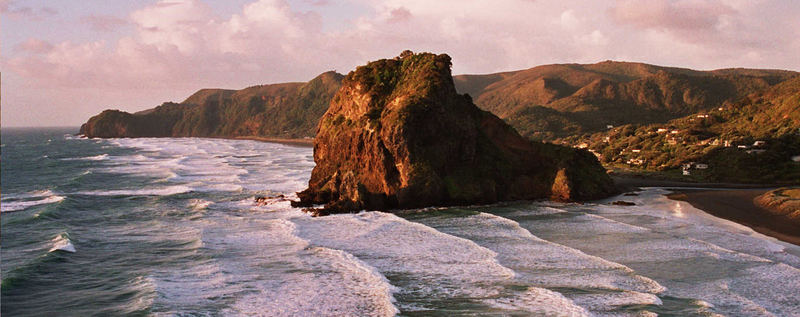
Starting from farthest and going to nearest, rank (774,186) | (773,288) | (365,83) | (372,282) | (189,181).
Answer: (189,181), (774,186), (365,83), (372,282), (773,288)

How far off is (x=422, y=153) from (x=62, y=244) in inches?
1054

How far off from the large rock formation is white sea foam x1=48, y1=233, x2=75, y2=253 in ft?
59.2

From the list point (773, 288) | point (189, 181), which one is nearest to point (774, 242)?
point (773, 288)

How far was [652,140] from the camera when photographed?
93.6 metres

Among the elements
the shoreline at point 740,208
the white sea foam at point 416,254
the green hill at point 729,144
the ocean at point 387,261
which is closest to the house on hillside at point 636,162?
the green hill at point 729,144

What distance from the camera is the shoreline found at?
37625 mm

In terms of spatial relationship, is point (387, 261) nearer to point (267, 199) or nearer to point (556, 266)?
point (556, 266)

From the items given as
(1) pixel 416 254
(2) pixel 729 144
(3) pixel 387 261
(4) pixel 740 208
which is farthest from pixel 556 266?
(2) pixel 729 144

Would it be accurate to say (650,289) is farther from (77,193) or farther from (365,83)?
(77,193)

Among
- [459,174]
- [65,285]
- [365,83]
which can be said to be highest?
[365,83]

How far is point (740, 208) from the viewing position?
151 ft

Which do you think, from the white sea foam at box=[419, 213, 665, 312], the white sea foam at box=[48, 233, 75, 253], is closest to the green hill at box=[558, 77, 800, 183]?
the white sea foam at box=[419, 213, 665, 312]

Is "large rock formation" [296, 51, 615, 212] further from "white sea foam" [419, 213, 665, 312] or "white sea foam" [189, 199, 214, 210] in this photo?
"white sea foam" [419, 213, 665, 312]

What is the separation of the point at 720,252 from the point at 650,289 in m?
9.48
